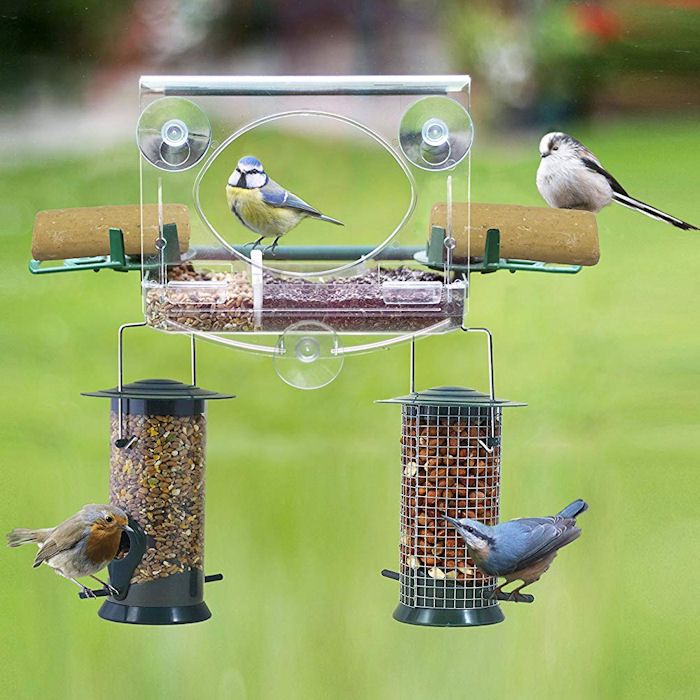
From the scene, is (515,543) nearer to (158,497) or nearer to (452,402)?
(452,402)

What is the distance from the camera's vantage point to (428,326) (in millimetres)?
2383

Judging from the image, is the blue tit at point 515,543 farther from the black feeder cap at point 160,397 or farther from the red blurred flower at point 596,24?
the red blurred flower at point 596,24

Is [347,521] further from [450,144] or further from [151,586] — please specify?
[450,144]

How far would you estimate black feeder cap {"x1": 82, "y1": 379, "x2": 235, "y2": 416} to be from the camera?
2.47 m

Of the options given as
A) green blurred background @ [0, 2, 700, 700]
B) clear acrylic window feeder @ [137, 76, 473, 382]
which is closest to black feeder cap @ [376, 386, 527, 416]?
clear acrylic window feeder @ [137, 76, 473, 382]

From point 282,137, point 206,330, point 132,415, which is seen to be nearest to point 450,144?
point 282,137

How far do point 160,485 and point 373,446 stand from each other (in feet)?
6.25

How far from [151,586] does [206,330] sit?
558mm

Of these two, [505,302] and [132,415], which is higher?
[505,302]

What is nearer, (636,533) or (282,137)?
(282,137)

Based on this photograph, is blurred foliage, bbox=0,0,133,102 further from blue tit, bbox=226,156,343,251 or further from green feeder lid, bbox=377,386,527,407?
green feeder lid, bbox=377,386,527,407

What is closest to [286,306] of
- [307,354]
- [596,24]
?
[307,354]

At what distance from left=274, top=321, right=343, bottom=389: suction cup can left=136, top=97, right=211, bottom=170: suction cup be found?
382 millimetres

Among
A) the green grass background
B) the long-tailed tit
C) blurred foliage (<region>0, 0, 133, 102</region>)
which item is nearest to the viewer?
the long-tailed tit
